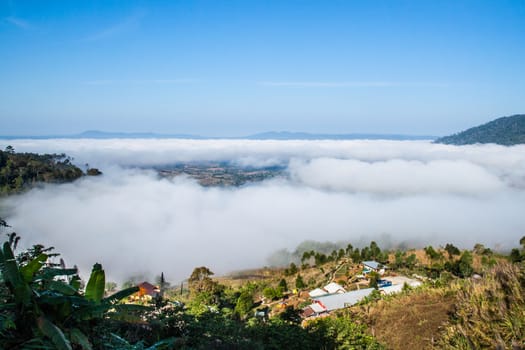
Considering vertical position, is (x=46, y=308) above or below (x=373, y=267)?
above

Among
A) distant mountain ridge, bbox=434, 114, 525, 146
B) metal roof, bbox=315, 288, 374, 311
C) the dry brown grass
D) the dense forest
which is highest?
distant mountain ridge, bbox=434, 114, 525, 146

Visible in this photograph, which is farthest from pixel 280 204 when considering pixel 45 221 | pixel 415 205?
pixel 45 221

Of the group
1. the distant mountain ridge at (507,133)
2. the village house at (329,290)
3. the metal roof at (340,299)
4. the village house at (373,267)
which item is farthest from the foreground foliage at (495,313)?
the distant mountain ridge at (507,133)

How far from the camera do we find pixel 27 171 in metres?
42.3

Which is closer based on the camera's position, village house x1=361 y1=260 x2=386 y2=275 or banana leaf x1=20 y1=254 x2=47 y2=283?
banana leaf x1=20 y1=254 x2=47 y2=283

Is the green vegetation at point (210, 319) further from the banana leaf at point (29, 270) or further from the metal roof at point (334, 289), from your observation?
the metal roof at point (334, 289)

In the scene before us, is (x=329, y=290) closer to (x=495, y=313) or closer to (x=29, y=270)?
(x=495, y=313)

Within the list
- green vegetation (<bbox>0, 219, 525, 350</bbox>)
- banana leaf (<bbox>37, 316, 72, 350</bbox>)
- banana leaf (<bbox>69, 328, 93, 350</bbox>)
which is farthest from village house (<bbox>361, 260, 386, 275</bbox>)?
banana leaf (<bbox>37, 316, 72, 350</bbox>)

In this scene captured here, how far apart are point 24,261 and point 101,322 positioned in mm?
1607

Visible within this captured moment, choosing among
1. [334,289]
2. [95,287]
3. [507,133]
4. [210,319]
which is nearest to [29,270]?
[95,287]

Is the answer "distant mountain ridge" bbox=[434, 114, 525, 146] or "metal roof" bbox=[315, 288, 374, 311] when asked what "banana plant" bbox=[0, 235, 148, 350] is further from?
"distant mountain ridge" bbox=[434, 114, 525, 146]

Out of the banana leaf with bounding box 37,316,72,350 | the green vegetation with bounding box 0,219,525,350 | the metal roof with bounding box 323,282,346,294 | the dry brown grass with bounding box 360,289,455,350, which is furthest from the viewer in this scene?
the metal roof with bounding box 323,282,346,294

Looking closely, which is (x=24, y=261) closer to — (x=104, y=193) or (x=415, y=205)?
(x=104, y=193)

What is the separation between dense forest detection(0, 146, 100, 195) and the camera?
4062cm
